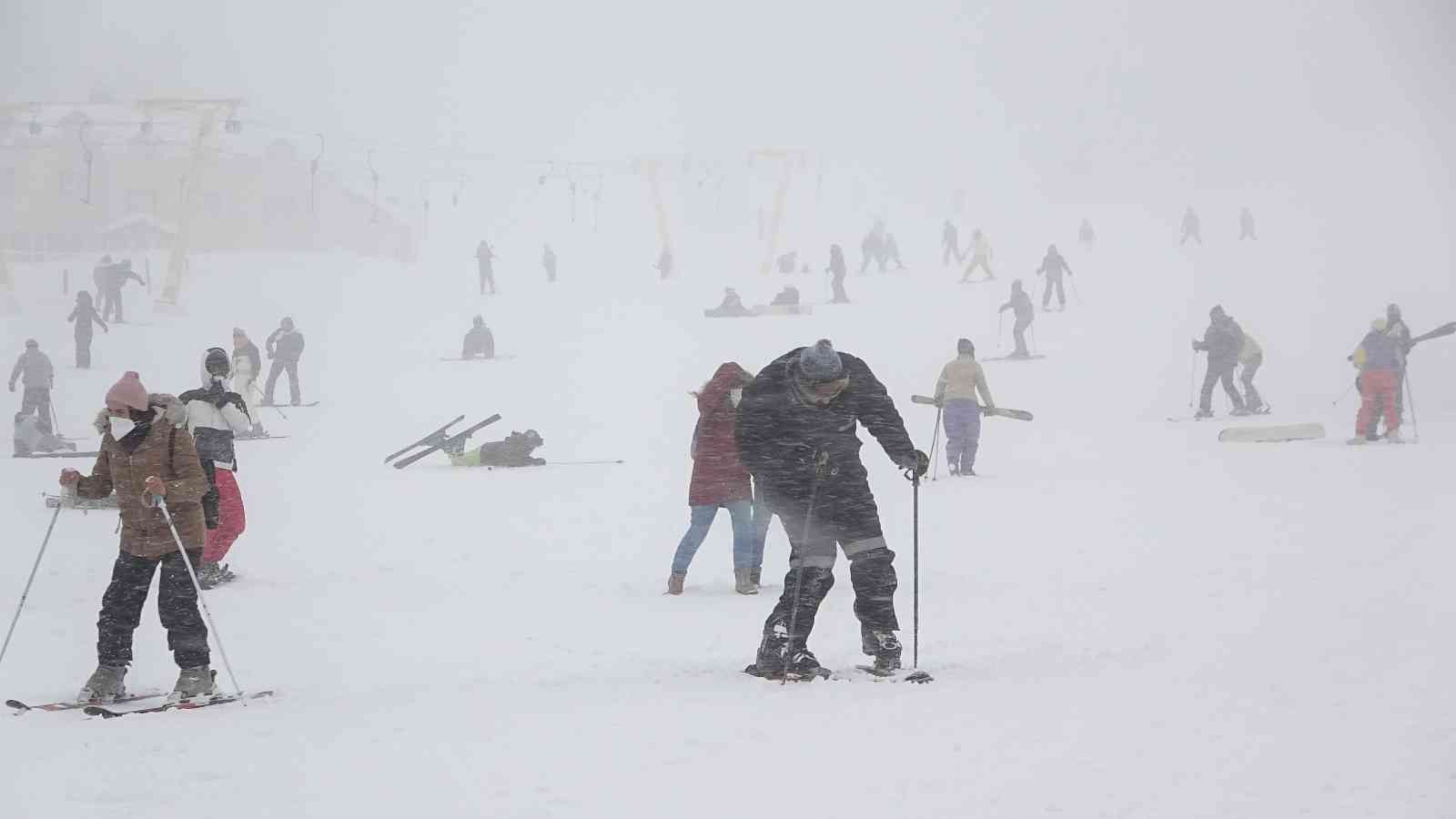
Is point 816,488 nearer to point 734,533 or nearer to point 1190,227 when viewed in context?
point 734,533

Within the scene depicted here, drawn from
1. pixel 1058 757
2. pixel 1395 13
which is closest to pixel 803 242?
pixel 1058 757

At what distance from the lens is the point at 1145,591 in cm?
784

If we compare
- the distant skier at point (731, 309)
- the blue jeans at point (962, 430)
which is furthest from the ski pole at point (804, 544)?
the distant skier at point (731, 309)

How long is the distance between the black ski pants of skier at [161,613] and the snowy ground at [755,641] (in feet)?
1.32

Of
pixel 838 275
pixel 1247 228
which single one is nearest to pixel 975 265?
pixel 838 275

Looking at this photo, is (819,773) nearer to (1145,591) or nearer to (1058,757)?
(1058,757)

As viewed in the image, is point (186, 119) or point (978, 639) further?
point (186, 119)

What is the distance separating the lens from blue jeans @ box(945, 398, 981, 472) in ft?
46.5

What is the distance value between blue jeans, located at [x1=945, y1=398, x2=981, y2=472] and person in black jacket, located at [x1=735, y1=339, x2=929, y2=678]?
8.44m

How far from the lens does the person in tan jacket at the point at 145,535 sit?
18.4 feet

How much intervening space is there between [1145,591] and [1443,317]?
930 inches

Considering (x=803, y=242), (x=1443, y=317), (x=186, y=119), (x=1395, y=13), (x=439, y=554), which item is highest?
(x=1395, y=13)

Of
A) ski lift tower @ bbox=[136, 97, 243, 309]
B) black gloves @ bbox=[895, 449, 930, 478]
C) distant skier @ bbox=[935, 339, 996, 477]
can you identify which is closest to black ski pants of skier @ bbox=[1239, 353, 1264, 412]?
distant skier @ bbox=[935, 339, 996, 477]

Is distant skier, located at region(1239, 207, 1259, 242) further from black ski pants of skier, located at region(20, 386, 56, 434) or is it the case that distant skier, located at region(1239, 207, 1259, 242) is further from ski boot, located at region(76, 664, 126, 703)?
ski boot, located at region(76, 664, 126, 703)
